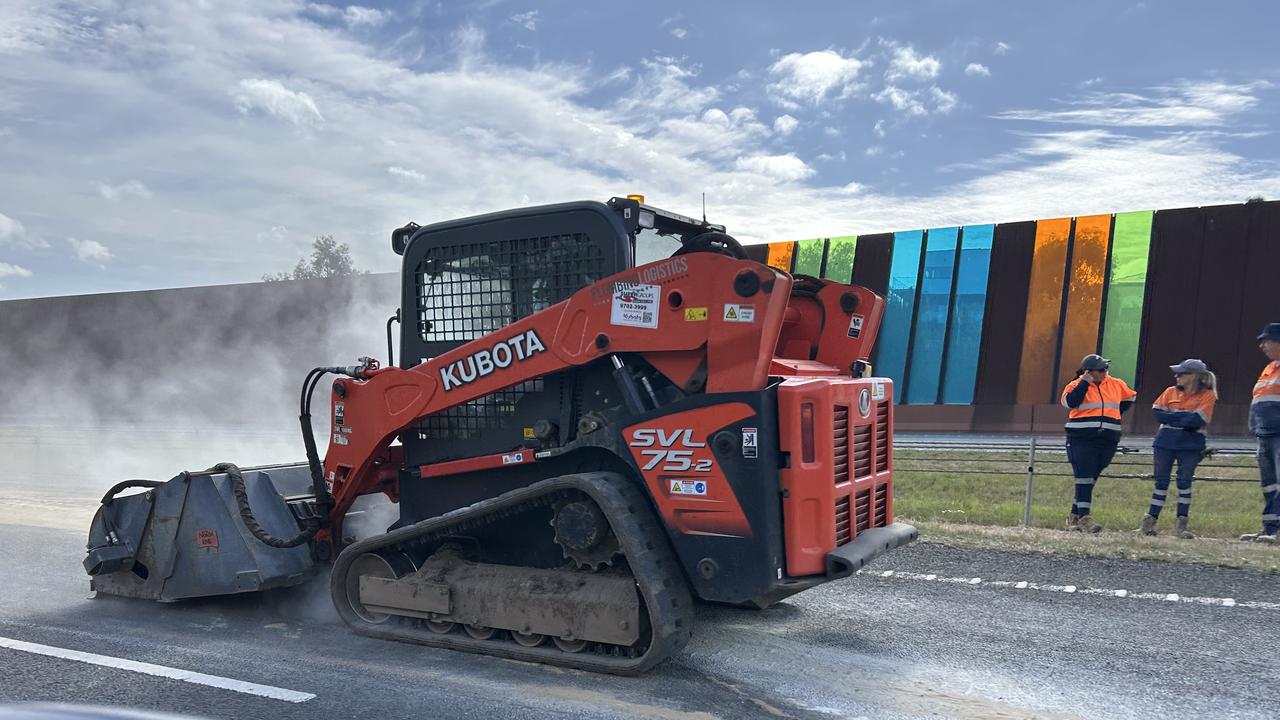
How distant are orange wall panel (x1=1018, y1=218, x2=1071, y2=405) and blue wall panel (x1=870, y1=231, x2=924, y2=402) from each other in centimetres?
245

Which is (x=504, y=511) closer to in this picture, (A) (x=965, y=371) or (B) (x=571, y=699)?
(B) (x=571, y=699)

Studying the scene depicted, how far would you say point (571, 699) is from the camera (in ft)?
14.2

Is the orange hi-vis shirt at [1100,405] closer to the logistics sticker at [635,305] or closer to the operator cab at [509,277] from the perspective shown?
the operator cab at [509,277]

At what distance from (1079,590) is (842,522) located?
2279mm

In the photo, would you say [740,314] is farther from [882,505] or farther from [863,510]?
[882,505]

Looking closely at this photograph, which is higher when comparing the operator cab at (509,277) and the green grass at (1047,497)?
the operator cab at (509,277)

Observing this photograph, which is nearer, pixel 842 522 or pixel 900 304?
pixel 842 522

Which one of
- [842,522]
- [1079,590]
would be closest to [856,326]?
[842,522]

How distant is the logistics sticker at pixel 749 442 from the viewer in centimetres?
450

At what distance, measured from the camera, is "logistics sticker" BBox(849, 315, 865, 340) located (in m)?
5.61

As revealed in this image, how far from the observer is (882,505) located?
554cm

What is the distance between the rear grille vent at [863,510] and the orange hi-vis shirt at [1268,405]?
5.18 meters

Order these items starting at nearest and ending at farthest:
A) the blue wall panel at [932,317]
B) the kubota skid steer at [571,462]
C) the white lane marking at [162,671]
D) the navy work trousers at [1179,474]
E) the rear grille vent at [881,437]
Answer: the white lane marking at [162,671] → the kubota skid steer at [571,462] → the rear grille vent at [881,437] → the navy work trousers at [1179,474] → the blue wall panel at [932,317]

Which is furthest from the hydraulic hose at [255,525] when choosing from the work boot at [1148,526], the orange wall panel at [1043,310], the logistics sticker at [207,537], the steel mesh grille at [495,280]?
the orange wall panel at [1043,310]
